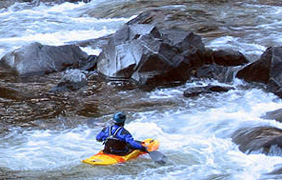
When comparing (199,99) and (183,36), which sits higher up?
(183,36)

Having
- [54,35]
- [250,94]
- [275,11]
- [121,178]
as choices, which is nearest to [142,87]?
[250,94]

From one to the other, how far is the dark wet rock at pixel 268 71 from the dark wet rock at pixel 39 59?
395 centimetres

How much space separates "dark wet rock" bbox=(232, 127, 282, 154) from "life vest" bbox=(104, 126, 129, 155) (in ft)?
5.40

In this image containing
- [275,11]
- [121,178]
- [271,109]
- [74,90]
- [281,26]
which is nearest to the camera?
[121,178]

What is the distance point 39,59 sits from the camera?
1151 cm

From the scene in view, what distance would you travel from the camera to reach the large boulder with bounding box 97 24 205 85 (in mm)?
10422

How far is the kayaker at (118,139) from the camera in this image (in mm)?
6551

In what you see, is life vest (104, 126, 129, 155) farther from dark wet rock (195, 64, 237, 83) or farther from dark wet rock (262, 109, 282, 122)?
dark wet rock (195, 64, 237, 83)

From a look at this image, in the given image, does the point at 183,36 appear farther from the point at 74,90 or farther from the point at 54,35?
the point at 54,35

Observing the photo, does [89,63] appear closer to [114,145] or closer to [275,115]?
[275,115]

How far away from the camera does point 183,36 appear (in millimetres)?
11023

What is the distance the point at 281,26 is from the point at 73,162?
9.24 m

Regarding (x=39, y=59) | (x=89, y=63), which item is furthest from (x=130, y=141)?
(x=39, y=59)

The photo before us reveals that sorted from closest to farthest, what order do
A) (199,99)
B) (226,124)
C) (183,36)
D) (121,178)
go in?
(121,178)
(226,124)
(199,99)
(183,36)
